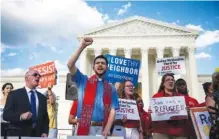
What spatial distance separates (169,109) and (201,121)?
78 cm

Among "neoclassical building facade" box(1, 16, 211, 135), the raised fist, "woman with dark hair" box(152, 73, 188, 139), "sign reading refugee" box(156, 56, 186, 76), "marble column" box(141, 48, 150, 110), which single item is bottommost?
"woman with dark hair" box(152, 73, 188, 139)

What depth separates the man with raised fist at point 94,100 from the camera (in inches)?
154

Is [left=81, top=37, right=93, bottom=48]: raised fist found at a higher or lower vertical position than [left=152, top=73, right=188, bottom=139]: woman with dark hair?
higher

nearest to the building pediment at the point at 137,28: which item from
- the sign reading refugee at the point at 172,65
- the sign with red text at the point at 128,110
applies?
the sign reading refugee at the point at 172,65

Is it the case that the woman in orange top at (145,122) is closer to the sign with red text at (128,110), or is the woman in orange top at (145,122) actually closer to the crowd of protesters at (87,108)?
the sign with red text at (128,110)

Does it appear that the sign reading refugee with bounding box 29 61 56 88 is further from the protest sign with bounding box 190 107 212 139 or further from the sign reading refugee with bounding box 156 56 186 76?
the protest sign with bounding box 190 107 212 139

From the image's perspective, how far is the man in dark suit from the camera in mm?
4129

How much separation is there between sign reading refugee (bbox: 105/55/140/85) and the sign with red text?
170cm

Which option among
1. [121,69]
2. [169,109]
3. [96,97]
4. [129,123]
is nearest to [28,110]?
[96,97]

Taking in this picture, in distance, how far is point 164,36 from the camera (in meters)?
38.3

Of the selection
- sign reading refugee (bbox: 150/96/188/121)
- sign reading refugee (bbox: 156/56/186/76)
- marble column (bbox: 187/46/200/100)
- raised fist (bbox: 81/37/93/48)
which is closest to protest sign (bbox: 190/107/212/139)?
sign reading refugee (bbox: 150/96/188/121)

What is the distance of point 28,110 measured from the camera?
440 centimetres

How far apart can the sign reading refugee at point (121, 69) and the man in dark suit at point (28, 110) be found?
9.93 feet

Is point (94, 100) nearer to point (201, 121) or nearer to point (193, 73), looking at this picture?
point (201, 121)
